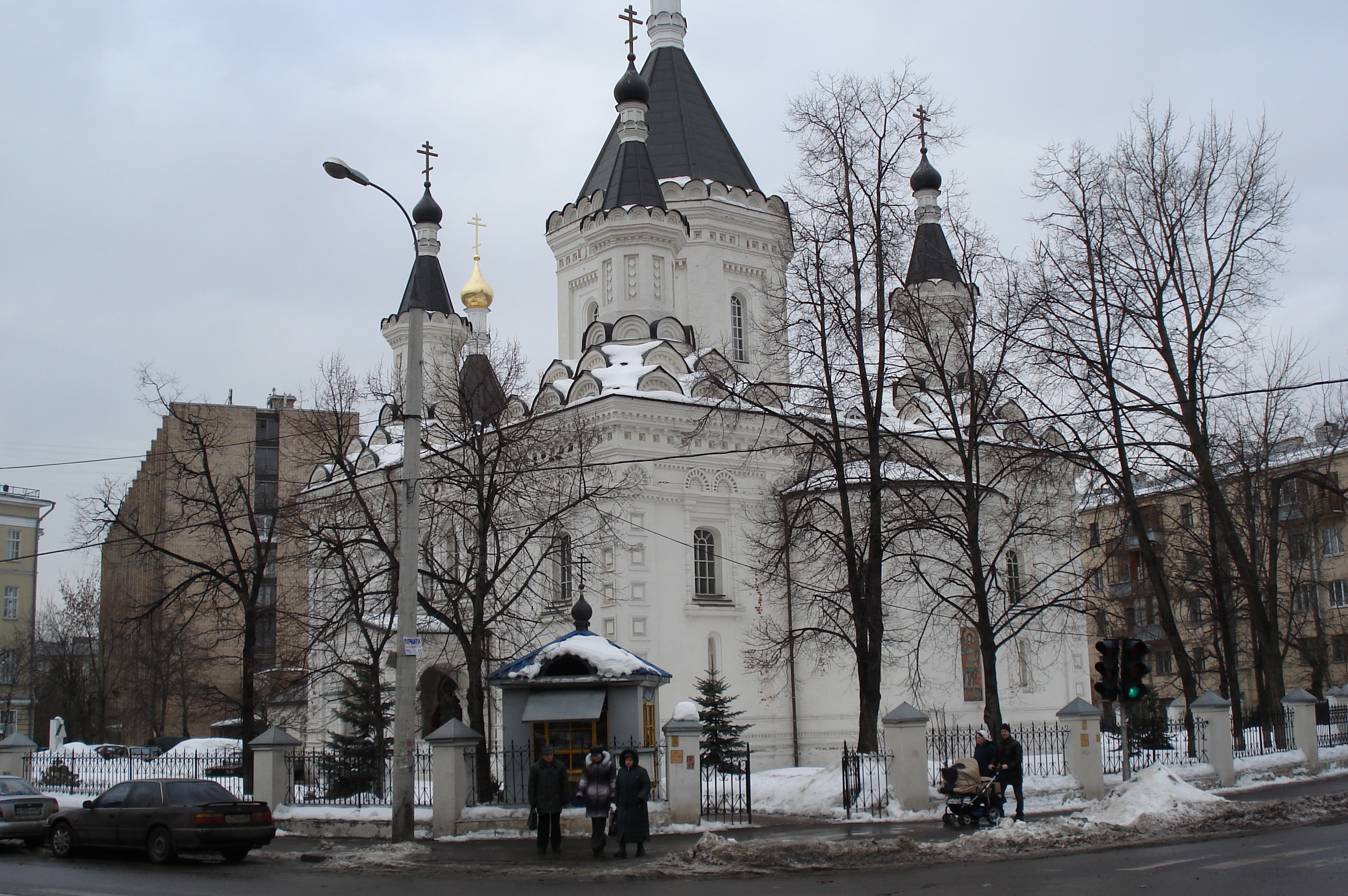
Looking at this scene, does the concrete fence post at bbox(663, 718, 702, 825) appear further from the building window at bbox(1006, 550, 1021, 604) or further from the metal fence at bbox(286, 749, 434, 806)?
the building window at bbox(1006, 550, 1021, 604)

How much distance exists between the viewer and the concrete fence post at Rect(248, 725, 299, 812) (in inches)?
701

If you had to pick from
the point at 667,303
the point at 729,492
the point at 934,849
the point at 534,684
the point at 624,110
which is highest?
the point at 624,110

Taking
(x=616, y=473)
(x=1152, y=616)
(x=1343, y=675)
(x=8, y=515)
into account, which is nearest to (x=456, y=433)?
(x=616, y=473)

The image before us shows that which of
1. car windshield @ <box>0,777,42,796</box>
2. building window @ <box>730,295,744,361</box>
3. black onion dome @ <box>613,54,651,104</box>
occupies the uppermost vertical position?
black onion dome @ <box>613,54,651,104</box>

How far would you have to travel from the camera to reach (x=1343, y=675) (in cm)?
4228

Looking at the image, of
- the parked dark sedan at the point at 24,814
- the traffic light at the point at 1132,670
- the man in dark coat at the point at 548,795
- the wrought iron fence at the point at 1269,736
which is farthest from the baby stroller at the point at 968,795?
the parked dark sedan at the point at 24,814

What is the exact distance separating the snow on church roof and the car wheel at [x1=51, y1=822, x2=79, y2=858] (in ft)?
17.1

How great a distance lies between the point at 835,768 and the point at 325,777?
29.1 feet

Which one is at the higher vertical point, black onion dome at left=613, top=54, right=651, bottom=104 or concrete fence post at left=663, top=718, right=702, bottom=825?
black onion dome at left=613, top=54, right=651, bottom=104

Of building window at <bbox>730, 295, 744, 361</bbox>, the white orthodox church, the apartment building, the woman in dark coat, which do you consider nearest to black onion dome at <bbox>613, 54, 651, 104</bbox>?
the white orthodox church

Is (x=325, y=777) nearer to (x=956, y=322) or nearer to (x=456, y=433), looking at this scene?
(x=456, y=433)

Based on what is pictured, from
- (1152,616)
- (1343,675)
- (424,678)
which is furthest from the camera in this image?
(1343,675)

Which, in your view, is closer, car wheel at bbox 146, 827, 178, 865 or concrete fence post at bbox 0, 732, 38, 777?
car wheel at bbox 146, 827, 178, 865

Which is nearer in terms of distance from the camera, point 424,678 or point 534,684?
point 534,684
